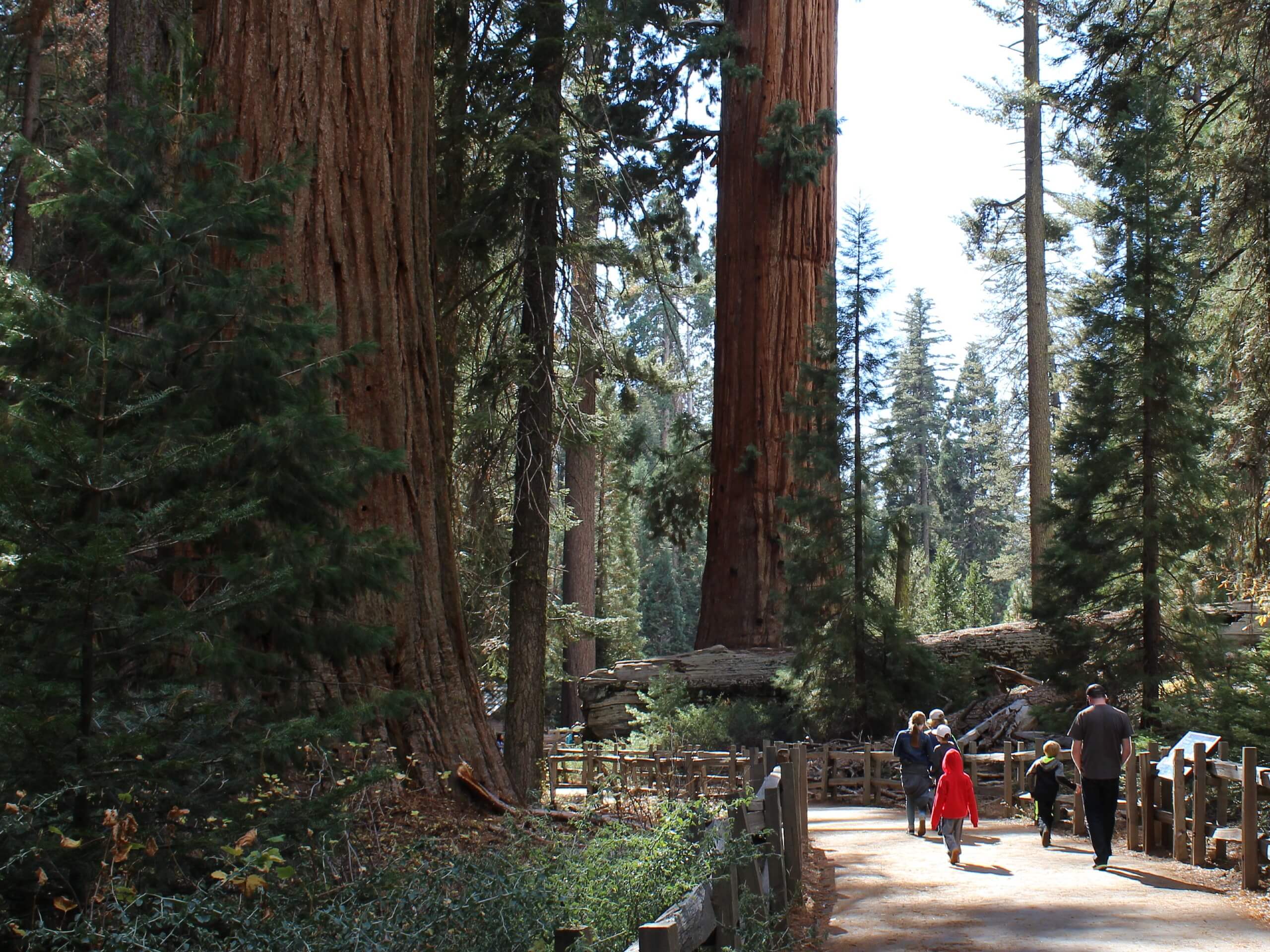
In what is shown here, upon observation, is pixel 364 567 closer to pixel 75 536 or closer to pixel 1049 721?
pixel 75 536

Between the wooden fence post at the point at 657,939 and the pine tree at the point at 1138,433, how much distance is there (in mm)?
13381

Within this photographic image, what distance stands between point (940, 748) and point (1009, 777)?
3554 mm

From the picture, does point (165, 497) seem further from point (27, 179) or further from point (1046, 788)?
point (27, 179)

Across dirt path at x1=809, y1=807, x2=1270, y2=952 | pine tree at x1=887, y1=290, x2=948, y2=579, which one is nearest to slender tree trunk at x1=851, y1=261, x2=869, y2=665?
dirt path at x1=809, y1=807, x2=1270, y2=952

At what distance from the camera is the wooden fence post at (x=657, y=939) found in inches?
148

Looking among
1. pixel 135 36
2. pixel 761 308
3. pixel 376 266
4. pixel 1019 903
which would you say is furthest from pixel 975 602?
pixel 135 36

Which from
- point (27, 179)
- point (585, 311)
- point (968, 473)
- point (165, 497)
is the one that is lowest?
point (165, 497)

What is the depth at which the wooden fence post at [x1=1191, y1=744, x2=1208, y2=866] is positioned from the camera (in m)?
10.3

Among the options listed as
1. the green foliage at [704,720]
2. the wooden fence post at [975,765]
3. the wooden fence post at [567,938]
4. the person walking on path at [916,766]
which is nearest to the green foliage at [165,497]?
the wooden fence post at [567,938]

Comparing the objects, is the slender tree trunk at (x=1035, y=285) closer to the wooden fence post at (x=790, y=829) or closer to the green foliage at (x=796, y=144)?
the green foliage at (x=796, y=144)

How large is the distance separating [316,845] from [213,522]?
4.76 feet

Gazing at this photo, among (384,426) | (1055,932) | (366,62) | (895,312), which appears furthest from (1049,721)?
(366,62)

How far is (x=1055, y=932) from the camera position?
306 inches

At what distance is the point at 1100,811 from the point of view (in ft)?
35.1
